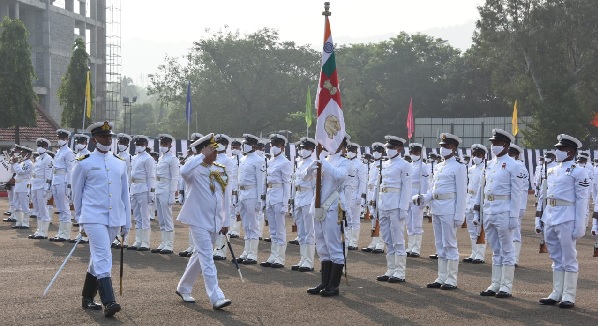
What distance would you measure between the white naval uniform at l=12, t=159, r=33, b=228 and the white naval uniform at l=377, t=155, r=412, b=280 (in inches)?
462

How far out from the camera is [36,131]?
53000 millimetres

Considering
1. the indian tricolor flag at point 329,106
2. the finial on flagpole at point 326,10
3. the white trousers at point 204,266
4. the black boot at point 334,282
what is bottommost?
the black boot at point 334,282

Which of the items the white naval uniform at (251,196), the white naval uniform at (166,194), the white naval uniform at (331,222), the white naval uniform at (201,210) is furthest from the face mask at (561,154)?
the white naval uniform at (166,194)

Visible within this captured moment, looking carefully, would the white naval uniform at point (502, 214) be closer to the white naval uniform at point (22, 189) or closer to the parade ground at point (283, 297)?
the parade ground at point (283, 297)

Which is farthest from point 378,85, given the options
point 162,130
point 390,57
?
point 162,130

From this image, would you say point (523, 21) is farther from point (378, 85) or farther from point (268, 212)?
point (268, 212)

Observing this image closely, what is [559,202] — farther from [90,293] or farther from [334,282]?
[90,293]

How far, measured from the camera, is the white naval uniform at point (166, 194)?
17.2m

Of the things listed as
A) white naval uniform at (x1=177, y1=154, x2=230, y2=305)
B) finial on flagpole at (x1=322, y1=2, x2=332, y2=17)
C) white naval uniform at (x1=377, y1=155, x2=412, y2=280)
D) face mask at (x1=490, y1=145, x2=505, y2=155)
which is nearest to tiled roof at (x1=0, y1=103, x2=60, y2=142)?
white naval uniform at (x1=377, y1=155, x2=412, y2=280)

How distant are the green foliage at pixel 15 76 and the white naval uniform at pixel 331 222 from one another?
1284 inches

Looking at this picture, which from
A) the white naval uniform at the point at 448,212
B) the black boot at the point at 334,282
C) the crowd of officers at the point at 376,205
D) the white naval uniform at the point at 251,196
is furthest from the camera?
the white naval uniform at the point at 251,196

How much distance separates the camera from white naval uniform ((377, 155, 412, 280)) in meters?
13.4

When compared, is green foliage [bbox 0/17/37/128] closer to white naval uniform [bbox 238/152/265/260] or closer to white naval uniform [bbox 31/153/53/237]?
white naval uniform [bbox 31/153/53/237]

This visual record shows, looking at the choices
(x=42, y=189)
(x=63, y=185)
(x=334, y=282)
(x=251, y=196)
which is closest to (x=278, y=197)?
(x=251, y=196)
